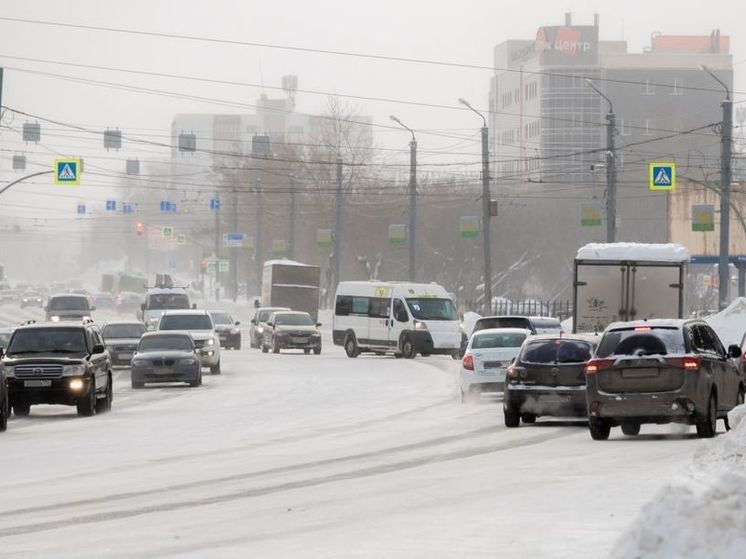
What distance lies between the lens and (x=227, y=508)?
14773 millimetres

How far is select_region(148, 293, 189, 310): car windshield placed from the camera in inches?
2504

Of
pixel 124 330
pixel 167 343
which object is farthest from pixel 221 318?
pixel 167 343

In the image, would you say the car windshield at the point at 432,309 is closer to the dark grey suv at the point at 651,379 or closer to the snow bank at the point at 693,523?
the dark grey suv at the point at 651,379

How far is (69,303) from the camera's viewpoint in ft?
210

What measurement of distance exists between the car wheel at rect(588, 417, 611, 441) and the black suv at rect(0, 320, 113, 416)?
420 inches

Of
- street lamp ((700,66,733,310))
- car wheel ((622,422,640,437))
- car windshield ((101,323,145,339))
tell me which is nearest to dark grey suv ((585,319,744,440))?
car wheel ((622,422,640,437))

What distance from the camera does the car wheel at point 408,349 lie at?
5450cm

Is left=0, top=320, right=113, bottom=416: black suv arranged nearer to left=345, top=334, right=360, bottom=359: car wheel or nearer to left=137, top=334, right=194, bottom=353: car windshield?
left=137, top=334, right=194, bottom=353: car windshield

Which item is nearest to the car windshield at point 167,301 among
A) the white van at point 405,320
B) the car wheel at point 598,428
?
the white van at point 405,320

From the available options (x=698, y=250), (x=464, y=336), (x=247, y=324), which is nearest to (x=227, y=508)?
(x=464, y=336)

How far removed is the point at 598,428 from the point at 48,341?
12467 mm

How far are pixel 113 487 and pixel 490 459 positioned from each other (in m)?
4.76

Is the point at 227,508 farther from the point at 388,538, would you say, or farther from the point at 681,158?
the point at 681,158

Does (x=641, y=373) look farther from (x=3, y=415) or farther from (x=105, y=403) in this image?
(x=105, y=403)
